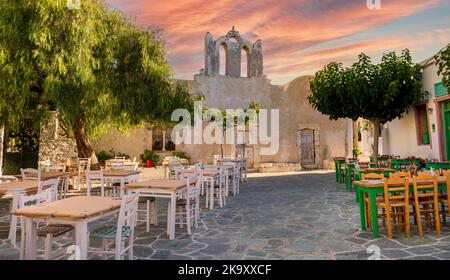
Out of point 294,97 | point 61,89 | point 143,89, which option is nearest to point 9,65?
point 61,89

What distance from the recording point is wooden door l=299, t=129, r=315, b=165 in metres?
19.9

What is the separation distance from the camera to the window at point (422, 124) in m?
10.4

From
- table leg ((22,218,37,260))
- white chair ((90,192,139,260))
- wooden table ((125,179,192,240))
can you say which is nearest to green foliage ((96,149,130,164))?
wooden table ((125,179,192,240))

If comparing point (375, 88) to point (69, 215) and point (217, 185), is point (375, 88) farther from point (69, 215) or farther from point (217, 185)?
point (69, 215)

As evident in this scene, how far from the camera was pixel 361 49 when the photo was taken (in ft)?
36.2

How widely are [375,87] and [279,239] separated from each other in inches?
281

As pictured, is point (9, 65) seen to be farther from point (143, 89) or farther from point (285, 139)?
point (285, 139)

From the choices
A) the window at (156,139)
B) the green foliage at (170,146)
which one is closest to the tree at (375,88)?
the green foliage at (170,146)

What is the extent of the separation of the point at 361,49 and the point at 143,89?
7.61m

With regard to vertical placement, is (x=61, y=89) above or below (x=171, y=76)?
below

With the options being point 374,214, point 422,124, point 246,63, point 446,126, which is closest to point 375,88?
point 446,126

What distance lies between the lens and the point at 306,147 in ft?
65.4

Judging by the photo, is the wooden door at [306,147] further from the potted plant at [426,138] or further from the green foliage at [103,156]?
the green foliage at [103,156]

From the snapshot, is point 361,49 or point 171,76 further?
point 361,49
